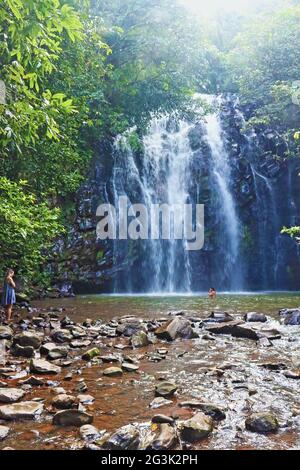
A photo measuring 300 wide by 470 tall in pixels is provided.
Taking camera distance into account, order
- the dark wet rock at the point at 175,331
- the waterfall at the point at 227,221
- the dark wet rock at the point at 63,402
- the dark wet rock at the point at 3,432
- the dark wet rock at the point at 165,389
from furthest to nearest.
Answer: the waterfall at the point at 227,221 → the dark wet rock at the point at 175,331 → the dark wet rock at the point at 165,389 → the dark wet rock at the point at 63,402 → the dark wet rock at the point at 3,432

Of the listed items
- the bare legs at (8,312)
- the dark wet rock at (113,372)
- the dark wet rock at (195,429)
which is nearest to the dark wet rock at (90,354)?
the dark wet rock at (113,372)

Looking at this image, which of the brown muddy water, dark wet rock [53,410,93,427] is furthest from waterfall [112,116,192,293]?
dark wet rock [53,410,93,427]

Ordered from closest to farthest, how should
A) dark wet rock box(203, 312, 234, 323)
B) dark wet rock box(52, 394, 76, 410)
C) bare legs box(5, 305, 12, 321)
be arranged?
dark wet rock box(52, 394, 76, 410)
dark wet rock box(203, 312, 234, 323)
bare legs box(5, 305, 12, 321)

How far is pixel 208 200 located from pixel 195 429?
21191 mm

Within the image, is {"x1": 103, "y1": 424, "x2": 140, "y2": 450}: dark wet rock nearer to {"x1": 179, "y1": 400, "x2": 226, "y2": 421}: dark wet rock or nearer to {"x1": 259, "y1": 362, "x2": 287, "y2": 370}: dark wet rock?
{"x1": 179, "y1": 400, "x2": 226, "y2": 421}: dark wet rock

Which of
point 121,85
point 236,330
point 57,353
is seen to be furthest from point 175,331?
point 121,85

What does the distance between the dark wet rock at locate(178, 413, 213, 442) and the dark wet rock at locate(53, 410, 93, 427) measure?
0.86 metres

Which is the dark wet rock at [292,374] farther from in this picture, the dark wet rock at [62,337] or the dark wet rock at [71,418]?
the dark wet rock at [62,337]

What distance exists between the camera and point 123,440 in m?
2.98

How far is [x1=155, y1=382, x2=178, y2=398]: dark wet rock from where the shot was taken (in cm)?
A: 421

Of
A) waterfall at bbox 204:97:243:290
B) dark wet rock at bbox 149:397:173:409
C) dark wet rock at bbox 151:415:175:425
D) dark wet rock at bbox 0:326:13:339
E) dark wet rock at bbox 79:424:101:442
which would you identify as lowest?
dark wet rock at bbox 149:397:173:409

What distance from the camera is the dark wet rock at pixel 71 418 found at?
3.39m

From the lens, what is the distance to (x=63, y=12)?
144 inches

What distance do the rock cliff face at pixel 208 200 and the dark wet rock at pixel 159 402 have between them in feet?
57.1
